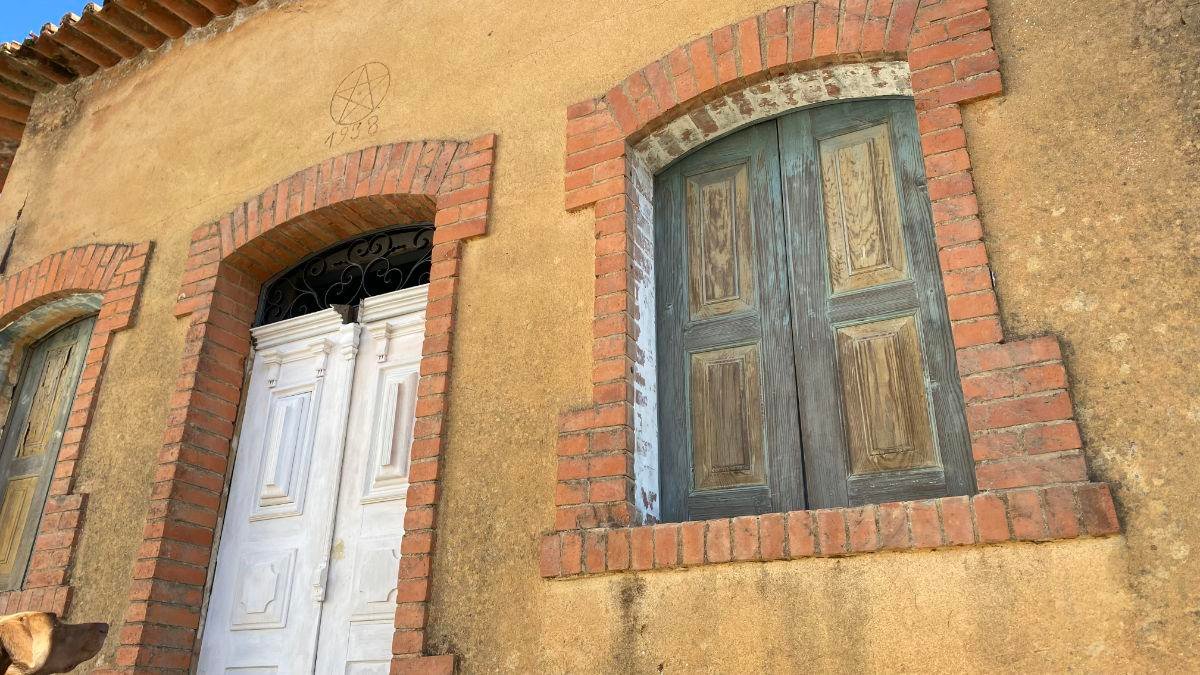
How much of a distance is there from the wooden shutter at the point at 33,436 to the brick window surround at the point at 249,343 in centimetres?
139

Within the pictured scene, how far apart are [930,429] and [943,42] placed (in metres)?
1.49

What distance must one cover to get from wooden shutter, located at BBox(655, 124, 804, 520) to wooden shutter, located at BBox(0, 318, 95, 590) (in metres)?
4.05

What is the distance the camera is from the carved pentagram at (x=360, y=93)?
5113 millimetres

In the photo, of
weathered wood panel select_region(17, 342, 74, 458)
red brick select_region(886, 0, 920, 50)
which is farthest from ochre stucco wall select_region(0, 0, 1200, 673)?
weathered wood panel select_region(17, 342, 74, 458)

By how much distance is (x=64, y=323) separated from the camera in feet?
20.5

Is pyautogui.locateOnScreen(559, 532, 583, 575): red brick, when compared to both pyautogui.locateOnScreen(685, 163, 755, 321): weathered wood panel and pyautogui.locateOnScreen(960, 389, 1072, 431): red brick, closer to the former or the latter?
pyautogui.locateOnScreen(685, 163, 755, 321): weathered wood panel

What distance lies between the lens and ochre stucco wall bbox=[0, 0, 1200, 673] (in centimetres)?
266

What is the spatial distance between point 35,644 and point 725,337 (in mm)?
→ 2615

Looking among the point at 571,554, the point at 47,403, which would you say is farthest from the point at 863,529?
the point at 47,403

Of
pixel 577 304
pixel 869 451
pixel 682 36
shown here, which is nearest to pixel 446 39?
pixel 682 36

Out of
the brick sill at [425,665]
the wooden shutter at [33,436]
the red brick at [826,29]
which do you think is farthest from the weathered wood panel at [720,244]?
the wooden shutter at [33,436]

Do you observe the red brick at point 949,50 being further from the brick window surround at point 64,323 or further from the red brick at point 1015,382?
the brick window surround at point 64,323

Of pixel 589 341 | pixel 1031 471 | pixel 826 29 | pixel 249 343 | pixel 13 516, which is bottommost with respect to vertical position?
pixel 1031 471

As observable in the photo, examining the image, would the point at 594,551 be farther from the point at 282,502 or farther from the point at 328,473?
the point at 282,502
